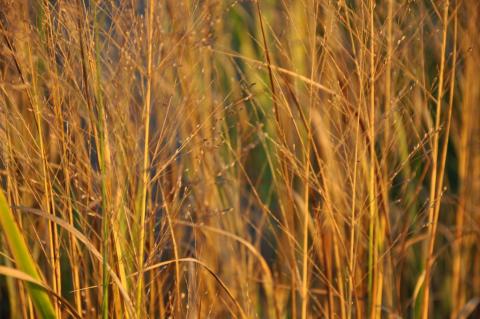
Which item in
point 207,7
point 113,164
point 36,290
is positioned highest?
point 207,7

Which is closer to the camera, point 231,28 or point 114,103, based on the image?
point 114,103

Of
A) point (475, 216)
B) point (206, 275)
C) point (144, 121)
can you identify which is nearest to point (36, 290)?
point (144, 121)

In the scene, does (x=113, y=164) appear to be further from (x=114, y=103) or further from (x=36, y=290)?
(x=36, y=290)

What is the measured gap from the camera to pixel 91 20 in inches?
41.7

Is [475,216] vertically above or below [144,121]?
below

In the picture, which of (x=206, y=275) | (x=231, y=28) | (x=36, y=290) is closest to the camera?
(x=36, y=290)

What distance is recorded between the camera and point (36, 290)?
0.93 m

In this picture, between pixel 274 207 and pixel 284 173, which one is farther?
pixel 274 207

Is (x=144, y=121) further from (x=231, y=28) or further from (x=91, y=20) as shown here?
(x=231, y=28)

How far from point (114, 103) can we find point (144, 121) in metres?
0.05

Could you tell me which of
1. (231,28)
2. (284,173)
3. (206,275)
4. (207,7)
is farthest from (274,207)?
(207,7)

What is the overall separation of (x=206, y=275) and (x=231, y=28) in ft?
3.16

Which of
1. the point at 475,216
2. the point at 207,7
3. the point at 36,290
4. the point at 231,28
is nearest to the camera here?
the point at 36,290

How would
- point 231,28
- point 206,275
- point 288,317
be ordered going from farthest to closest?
point 231,28 < point 288,317 < point 206,275
